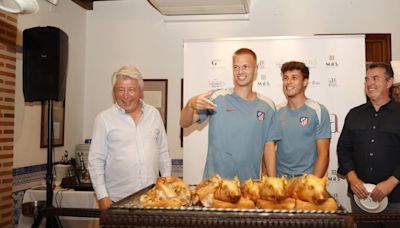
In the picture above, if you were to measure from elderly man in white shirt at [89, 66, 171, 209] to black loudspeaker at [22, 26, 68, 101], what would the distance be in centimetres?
96

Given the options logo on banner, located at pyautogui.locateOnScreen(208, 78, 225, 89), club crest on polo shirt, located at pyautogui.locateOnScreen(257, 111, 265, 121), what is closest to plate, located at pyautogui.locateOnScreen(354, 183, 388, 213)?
club crest on polo shirt, located at pyautogui.locateOnScreen(257, 111, 265, 121)

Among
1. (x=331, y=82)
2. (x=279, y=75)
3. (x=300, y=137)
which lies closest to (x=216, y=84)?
(x=279, y=75)

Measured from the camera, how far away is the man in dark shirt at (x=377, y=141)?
2766 mm

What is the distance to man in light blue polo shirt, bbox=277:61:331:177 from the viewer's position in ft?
9.27

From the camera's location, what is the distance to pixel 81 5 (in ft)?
15.1

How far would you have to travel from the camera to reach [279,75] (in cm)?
374

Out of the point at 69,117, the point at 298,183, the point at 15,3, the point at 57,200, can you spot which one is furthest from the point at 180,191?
the point at 69,117

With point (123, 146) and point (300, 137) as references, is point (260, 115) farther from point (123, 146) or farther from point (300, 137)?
point (123, 146)

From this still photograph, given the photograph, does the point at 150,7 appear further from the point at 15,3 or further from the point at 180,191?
the point at 180,191

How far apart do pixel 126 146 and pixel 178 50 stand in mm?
2350

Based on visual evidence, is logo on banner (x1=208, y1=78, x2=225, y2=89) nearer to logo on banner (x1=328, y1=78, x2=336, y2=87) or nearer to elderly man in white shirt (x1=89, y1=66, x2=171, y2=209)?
logo on banner (x1=328, y1=78, x2=336, y2=87)

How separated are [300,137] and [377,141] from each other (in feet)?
1.75

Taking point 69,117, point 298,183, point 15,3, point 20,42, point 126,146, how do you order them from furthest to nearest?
point 69,117 < point 20,42 < point 126,146 < point 15,3 < point 298,183

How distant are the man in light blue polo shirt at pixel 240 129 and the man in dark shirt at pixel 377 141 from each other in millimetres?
667
